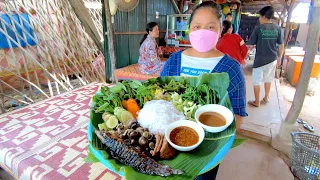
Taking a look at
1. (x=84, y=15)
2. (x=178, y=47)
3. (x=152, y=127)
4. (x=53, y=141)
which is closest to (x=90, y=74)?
(x=84, y=15)

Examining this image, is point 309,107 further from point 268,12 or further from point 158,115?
point 158,115

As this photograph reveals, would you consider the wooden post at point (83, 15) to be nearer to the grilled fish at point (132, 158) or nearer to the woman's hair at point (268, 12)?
the woman's hair at point (268, 12)

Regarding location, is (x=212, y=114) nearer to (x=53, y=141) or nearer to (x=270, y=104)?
(x=53, y=141)

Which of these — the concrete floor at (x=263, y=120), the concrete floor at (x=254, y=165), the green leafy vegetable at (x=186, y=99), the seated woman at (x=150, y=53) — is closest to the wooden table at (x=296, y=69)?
the concrete floor at (x=263, y=120)

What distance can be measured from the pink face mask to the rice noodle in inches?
15.2

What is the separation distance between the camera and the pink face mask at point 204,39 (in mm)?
979

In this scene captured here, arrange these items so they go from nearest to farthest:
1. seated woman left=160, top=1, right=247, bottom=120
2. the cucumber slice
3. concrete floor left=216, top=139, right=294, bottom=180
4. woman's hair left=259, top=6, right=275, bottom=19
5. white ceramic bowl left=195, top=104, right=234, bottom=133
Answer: white ceramic bowl left=195, top=104, right=234, bottom=133, the cucumber slice, seated woman left=160, top=1, right=247, bottom=120, concrete floor left=216, top=139, right=294, bottom=180, woman's hair left=259, top=6, right=275, bottom=19

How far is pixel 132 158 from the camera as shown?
60 cm

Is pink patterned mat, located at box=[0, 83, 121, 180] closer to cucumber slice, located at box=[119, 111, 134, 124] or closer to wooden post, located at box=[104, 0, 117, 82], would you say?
cucumber slice, located at box=[119, 111, 134, 124]

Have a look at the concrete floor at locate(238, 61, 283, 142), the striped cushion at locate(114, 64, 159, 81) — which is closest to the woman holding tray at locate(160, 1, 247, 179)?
the concrete floor at locate(238, 61, 283, 142)

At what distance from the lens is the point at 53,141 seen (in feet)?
4.02

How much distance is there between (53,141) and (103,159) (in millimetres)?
804

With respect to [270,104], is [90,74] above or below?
above

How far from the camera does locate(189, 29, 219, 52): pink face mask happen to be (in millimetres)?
979
